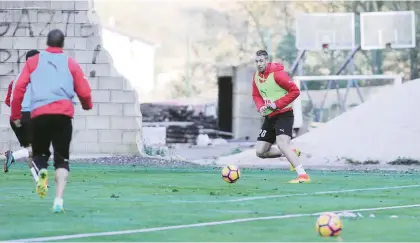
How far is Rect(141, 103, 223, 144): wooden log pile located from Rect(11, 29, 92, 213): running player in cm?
3564

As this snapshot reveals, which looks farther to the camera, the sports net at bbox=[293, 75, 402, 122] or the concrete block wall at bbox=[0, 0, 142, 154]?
the sports net at bbox=[293, 75, 402, 122]

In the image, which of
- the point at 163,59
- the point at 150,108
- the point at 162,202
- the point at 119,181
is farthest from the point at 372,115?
the point at 163,59

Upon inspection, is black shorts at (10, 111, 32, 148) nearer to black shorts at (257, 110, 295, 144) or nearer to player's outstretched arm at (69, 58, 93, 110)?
player's outstretched arm at (69, 58, 93, 110)

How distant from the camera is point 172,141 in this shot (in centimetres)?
4731

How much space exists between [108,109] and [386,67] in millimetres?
40769

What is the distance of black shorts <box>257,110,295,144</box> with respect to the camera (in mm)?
16250

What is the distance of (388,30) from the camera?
44219mm

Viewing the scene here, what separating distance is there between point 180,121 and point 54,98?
1791 inches

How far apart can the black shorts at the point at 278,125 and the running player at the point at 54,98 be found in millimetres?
5497

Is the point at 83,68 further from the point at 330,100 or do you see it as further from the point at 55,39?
the point at 330,100

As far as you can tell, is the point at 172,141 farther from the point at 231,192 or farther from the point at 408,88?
the point at 231,192

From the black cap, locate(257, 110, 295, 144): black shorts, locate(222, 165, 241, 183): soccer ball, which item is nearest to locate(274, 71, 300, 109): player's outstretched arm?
locate(257, 110, 295, 144): black shorts

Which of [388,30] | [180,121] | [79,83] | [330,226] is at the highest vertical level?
[388,30]

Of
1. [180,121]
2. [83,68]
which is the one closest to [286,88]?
[83,68]
